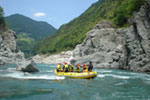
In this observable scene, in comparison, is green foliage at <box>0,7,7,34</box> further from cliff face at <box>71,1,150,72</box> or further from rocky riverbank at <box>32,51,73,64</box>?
cliff face at <box>71,1,150,72</box>

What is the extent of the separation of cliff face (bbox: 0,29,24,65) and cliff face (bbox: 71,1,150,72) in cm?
2709

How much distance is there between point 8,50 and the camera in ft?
240

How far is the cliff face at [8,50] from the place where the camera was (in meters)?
66.6

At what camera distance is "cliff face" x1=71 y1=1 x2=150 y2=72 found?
120 ft

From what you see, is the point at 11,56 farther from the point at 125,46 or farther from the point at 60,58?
the point at 125,46

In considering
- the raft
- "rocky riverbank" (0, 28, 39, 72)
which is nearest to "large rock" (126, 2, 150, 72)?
the raft

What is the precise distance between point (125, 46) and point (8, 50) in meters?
51.2

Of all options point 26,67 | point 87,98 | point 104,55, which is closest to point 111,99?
point 87,98

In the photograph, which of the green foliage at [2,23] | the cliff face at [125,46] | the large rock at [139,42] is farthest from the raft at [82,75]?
the green foliage at [2,23]

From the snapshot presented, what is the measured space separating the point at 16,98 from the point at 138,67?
94.8ft

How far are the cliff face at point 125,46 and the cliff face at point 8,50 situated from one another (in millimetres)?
27087

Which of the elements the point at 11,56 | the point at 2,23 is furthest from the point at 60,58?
the point at 2,23

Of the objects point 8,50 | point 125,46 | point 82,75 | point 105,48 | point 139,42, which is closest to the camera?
point 82,75

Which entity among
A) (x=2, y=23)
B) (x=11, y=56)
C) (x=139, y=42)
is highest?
(x=2, y=23)
